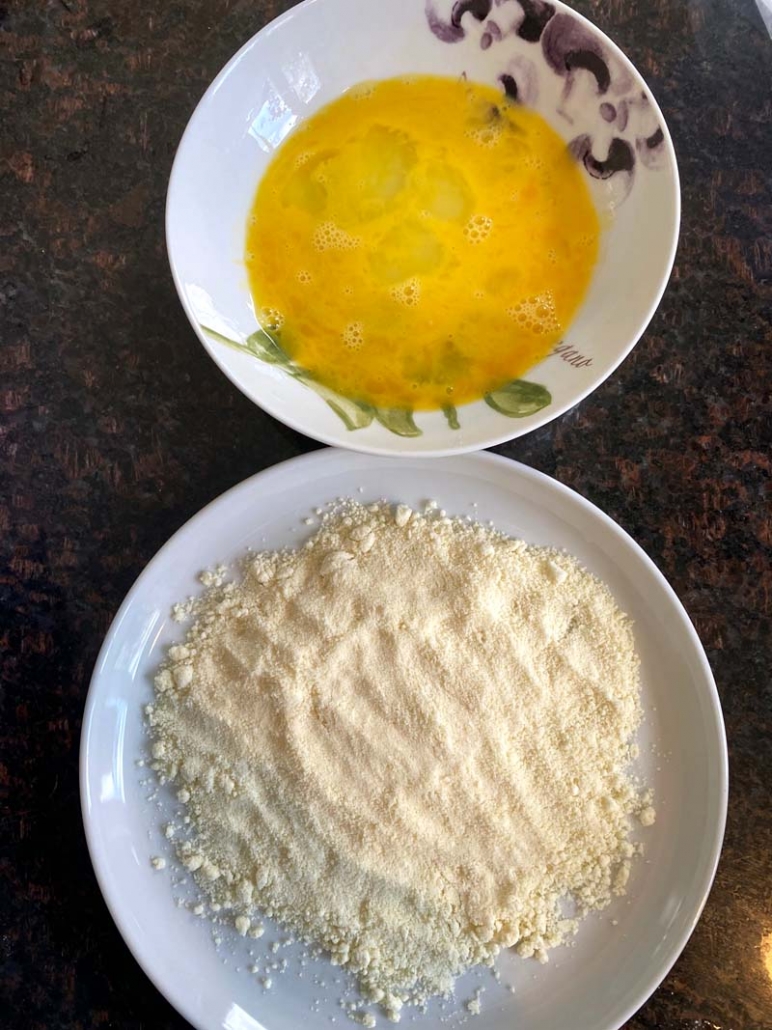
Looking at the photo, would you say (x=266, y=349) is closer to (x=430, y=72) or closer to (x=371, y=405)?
(x=371, y=405)

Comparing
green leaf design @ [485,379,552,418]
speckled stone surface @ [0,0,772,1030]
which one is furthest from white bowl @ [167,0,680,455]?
speckled stone surface @ [0,0,772,1030]

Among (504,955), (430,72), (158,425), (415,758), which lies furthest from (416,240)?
(504,955)

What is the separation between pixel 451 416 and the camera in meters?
0.76

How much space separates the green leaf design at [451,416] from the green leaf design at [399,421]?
0.03 meters

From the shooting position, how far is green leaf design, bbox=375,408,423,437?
29.5 inches

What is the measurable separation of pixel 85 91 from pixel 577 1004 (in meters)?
1.06

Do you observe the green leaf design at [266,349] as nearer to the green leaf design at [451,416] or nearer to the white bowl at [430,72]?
the white bowl at [430,72]

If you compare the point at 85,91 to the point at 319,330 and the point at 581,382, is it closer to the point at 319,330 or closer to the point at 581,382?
the point at 319,330

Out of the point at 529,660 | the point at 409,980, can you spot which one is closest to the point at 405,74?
the point at 529,660

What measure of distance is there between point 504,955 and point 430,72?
870 mm

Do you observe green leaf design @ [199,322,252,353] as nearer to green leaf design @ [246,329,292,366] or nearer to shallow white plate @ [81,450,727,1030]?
green leaf design @ [246,329,292,366]

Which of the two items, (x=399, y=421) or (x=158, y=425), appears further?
(x=158, y=425)

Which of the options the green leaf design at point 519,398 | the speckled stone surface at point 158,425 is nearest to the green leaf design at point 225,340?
the speckled stone surface at point 158,425

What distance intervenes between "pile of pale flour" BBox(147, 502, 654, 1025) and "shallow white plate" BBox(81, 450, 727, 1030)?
30 mm
